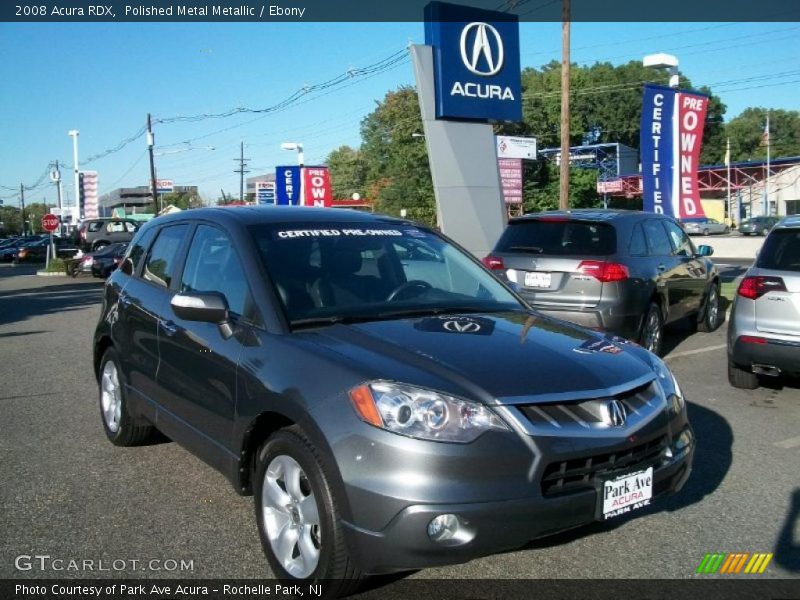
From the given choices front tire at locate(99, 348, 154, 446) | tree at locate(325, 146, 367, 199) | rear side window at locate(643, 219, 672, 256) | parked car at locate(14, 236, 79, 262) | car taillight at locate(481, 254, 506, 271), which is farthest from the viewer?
tree at locate(325, 146, 367, 199)

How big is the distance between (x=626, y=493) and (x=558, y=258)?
515 cm

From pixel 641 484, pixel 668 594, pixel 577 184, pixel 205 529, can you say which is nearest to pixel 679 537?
pixel 668 594

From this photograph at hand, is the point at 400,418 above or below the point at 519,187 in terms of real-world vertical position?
below

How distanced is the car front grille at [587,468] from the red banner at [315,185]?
27652 millimetres

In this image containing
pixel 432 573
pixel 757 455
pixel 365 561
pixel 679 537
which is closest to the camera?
pixel 365 561

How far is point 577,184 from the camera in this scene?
2247 inches

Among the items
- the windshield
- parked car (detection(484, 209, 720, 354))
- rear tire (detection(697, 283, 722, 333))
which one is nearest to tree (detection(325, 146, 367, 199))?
rear tire (detection(697, 283, 722, 333))

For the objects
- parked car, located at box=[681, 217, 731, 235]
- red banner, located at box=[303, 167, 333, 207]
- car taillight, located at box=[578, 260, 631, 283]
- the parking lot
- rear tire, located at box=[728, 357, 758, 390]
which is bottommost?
the parking lot

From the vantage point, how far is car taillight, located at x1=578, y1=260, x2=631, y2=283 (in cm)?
784

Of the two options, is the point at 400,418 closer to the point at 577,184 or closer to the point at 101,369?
the point at 101,369

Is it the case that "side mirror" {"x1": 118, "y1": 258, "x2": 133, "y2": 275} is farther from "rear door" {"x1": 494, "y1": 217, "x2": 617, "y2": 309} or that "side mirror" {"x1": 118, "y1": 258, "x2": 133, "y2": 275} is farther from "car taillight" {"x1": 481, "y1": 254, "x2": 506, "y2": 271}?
"rear door" {"x1": 494, "y1": 217, "x2": 617, "y2": 309}

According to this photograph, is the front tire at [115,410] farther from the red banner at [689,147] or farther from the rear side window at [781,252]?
the red banner at [689,147]

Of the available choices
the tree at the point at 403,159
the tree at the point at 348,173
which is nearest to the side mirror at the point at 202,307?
the tree at the point at 403,159

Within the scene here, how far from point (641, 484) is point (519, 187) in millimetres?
27669
